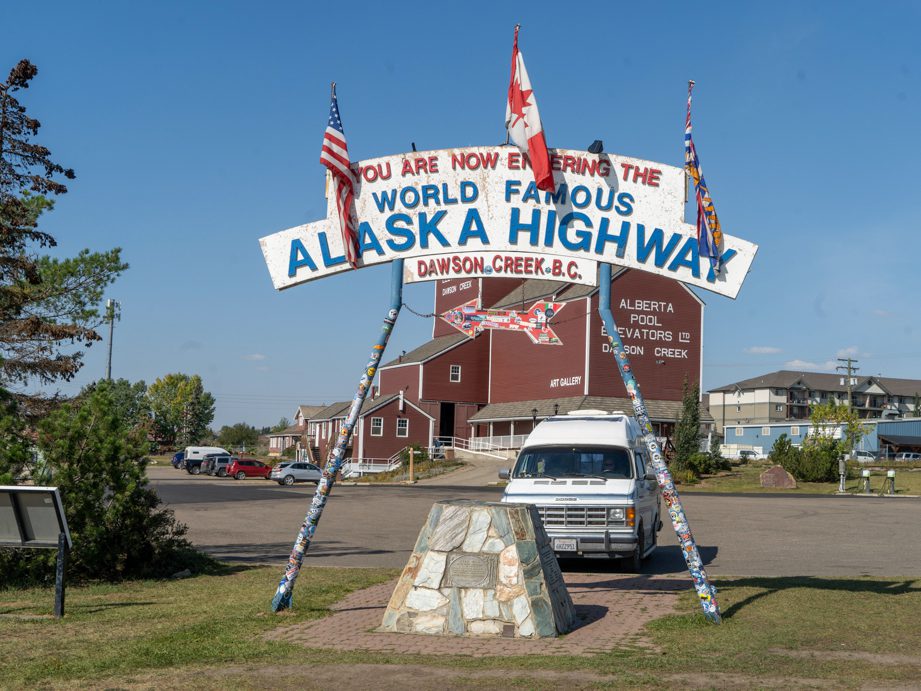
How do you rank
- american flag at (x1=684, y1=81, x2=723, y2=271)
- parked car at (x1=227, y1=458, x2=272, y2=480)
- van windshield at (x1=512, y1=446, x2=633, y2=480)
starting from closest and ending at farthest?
american flag at (x1=684, y1=81, x2=723, y2=271) → van windshield at (x1=512, y1=446, x2=633, y2=480) → parked car at (x1=227, y1=458, x2=272, y2=480)

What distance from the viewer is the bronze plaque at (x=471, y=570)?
28.6 feet

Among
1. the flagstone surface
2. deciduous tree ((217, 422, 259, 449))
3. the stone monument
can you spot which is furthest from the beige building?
the stone monument

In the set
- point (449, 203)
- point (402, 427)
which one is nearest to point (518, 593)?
point (449, 203)

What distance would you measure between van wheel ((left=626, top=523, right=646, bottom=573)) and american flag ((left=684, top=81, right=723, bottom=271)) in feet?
17.0

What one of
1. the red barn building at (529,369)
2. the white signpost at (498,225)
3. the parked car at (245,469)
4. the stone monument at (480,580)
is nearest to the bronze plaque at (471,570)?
the stone monument at (480,580)

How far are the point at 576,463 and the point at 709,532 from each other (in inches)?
293

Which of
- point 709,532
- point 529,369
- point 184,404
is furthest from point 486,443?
point 184,404

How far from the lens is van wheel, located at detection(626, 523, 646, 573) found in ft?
45.8

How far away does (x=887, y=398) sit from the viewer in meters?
140

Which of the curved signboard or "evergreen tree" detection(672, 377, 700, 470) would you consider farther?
"evergreen tree" detection(672, 377, 700, 470)

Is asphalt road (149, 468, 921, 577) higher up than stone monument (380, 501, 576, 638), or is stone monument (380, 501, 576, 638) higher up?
stone monument (380, 501, 576, 638)

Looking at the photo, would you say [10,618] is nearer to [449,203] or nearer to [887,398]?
[449,203]

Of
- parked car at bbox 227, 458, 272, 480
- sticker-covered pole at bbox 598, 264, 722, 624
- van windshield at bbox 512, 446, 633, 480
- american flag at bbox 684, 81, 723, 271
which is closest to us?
sticker-covered pole at bbox 598, 264, 722, 624

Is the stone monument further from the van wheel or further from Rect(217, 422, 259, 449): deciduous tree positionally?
Rect(217, 422, 259, 449): deciduous tree
